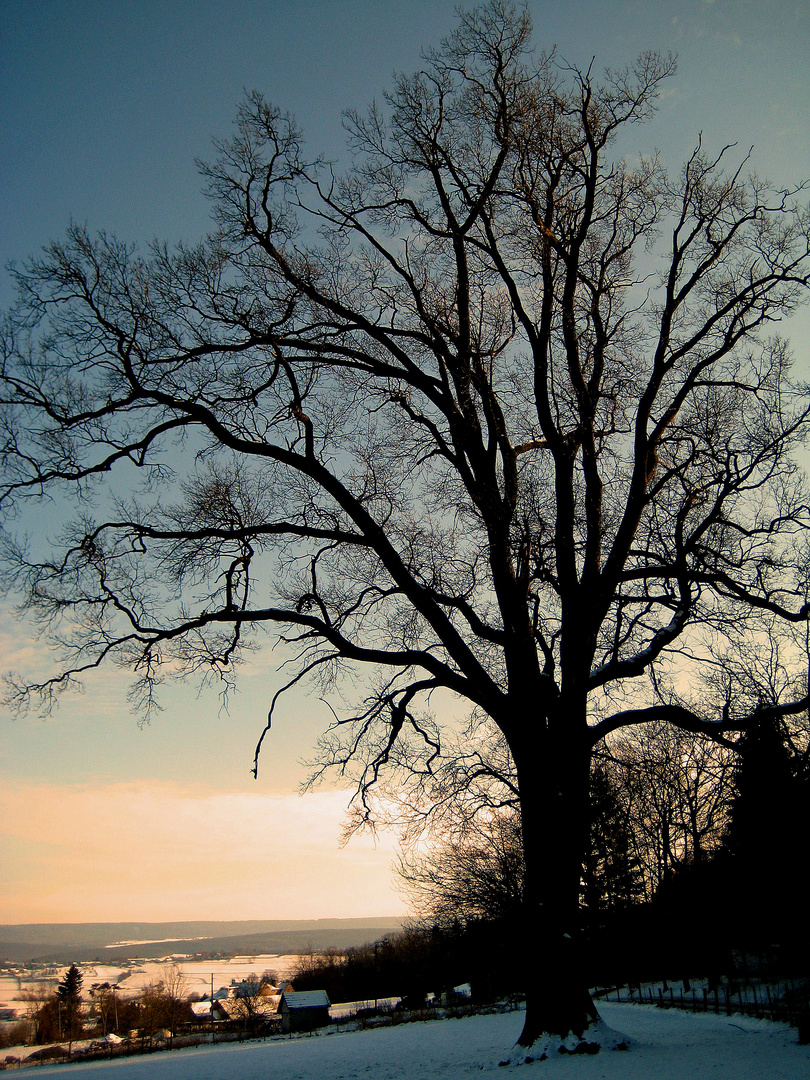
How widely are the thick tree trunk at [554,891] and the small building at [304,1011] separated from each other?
42.4m

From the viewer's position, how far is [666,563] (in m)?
10.8

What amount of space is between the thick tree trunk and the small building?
1668 inches

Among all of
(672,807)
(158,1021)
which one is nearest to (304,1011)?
(158,1021)

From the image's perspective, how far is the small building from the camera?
44516 millimetres

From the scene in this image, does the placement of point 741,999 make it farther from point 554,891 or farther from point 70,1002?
point 70,1002

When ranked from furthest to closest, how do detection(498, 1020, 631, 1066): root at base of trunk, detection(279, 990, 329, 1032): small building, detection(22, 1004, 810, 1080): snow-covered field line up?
1. detection(279, 990, 329, 1032): small building
2. detection(498, 1020, 631, 1066): root at base of trunk
3. detection(22, 1004, 810, 1080): snow-covered field

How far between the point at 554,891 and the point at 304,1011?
45644 millimetres

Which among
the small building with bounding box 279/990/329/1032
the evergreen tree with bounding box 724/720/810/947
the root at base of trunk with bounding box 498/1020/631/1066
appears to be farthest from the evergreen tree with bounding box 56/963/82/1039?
the root at base of trunk with bounding box 498/1020/631/1066

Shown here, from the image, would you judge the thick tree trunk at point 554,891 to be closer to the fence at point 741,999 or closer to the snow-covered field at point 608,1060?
the snow-covered field at point 608,1060

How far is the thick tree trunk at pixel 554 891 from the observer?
29.3 ft

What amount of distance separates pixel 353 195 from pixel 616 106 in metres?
4.80

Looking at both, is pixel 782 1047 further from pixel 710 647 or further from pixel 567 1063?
pixel 710 647

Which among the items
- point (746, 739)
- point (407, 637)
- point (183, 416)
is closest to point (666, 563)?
point (746, 739)

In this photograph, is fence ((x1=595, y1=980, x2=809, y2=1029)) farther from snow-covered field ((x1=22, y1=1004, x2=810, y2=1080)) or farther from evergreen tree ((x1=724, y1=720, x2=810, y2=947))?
evergreen tree ((x1=724, y1=720, x2=810, y2=947))
